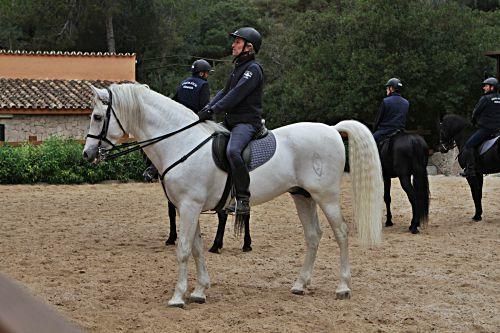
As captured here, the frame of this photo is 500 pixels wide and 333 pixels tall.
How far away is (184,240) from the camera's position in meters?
5.88

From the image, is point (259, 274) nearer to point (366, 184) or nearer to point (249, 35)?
point (366, 184)

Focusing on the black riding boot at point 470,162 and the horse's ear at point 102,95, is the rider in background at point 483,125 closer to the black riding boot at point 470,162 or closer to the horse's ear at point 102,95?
the black riding boot at point 470,162

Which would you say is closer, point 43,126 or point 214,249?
point 214,249

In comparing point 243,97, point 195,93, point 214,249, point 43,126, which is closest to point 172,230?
point 214,249

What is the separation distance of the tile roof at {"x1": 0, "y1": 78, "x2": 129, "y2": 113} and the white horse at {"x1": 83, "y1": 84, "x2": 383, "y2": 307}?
1701 centimetres

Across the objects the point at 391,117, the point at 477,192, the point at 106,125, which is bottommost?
the point at 477,192

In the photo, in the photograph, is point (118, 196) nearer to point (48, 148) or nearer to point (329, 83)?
point (48, 148)

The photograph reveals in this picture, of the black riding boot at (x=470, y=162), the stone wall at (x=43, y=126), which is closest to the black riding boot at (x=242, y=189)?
the black riding boot at (x=470, y=162)

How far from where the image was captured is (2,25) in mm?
39719

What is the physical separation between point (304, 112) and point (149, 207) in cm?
1456

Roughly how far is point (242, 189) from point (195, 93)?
2769 millimetres

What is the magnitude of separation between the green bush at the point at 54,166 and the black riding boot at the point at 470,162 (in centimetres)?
981

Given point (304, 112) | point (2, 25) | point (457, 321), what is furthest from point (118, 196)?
point (2, 25)

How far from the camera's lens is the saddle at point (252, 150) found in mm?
6020
